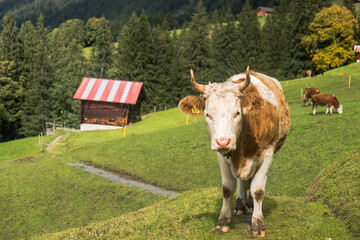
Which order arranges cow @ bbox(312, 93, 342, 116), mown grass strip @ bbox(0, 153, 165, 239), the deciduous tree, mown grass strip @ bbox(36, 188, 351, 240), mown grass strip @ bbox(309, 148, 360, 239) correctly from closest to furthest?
mown grass strip @ bbox(36, 188, 351, 240), mown grass strip @ bbox(309, 148, 360, 239), mown grass strip @ bbox(0, 153, 165, 239), cow @ bbox(312, 93, 342, 116), the deciduous tree

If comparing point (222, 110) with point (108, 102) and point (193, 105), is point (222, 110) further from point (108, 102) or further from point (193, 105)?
point (108, 102)

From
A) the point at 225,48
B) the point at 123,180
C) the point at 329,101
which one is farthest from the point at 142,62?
the point at 123,180

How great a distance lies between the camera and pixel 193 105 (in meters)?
7.42

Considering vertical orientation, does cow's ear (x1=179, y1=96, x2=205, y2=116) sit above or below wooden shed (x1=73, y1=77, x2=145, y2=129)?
above

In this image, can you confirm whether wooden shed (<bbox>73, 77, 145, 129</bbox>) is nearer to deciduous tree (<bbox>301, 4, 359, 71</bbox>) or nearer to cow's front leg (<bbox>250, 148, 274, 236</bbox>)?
deciduous tree (<bbox>301, 4, 359, 71</bbox>)

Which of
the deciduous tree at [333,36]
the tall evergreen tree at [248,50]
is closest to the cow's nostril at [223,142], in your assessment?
the deciduous tree at [333,36]

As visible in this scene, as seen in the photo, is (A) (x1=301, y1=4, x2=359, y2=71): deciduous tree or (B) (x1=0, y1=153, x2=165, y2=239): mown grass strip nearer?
(B) (x1=0, y1=153, x2=165, y2=239): mown grass strip

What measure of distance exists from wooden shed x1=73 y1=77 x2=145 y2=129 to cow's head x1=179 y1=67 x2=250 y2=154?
45676 millimetres

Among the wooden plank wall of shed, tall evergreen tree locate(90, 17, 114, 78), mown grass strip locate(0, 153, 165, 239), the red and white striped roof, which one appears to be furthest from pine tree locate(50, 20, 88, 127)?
mown grass strip locate(0, 153, 165, 239)

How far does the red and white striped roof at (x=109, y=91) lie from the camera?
5294cm

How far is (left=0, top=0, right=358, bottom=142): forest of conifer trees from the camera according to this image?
69.3 m

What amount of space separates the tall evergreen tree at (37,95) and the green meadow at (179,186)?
2329 centimetres

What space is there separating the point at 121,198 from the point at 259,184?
51.8 ft

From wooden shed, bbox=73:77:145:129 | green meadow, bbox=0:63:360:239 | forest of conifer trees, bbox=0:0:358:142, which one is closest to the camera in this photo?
green meadow, bbox=0:63:360:239
